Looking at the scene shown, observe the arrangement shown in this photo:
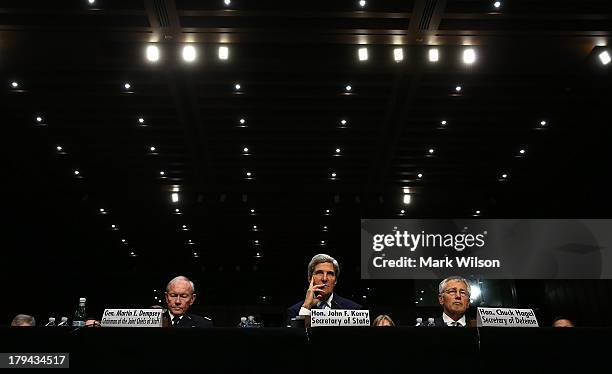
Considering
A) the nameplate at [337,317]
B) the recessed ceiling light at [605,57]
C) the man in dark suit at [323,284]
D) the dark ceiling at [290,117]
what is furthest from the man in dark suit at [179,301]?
the recessed ceiling light at [605,57]

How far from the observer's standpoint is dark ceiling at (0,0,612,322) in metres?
8.49

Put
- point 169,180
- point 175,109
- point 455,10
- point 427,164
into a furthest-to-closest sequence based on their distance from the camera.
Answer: point 169,180 → point 427,164 → point 175,109 → point 455,10

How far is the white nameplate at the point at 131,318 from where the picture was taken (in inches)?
108

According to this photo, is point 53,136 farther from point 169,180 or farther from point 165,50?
point 165,50

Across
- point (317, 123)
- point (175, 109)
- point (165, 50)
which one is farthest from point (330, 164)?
point (165, 50)

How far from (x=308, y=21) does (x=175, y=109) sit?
3897mm

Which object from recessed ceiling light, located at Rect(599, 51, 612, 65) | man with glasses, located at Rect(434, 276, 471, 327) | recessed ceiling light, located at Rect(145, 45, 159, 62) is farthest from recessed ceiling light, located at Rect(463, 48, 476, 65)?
man with glasses, located at Rect(434, 276, 471, 327)

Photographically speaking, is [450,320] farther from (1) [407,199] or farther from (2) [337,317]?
(1) [407,199]

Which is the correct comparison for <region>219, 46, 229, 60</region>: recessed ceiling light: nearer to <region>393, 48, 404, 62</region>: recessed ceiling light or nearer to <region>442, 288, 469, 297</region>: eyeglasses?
<region>393, 48, 404, 62</region>: recessed ceiling light

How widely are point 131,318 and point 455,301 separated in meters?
2.31

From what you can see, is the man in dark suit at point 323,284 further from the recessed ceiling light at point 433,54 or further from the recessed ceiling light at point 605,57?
the recessed ceiling light at point 605,57

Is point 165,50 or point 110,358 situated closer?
point 110,358

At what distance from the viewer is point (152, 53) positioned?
8.88 meters

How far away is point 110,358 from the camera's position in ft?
7.93
